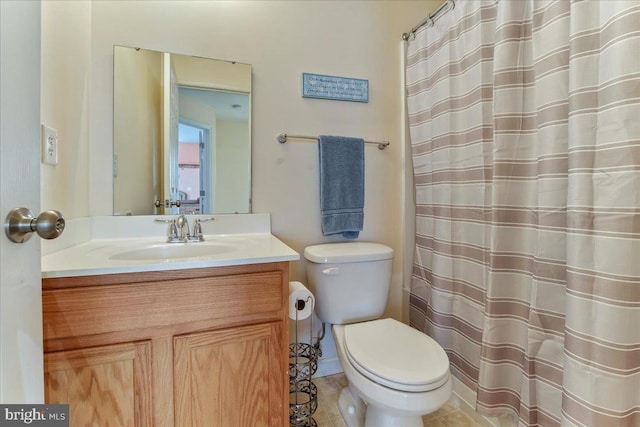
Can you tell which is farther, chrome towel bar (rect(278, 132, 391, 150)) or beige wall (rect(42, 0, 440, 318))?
chrome towel bar (rect(278, 132, 391, 150))

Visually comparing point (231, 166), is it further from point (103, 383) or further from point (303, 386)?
point (303, 386)

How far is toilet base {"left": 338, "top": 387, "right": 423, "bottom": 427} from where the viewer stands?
1.07 meters

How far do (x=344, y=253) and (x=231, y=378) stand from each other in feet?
2.24

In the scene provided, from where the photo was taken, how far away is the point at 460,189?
4.36 feet

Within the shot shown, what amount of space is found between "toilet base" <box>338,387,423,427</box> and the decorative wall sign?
1438 mm

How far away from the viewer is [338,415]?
4.43ft

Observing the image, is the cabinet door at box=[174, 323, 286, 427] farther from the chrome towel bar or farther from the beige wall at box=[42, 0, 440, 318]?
the chrome towel bar

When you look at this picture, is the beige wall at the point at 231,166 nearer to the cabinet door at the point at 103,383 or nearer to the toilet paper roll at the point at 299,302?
the toilet paper roll at the point at 299,302

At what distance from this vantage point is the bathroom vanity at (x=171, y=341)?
0.79m

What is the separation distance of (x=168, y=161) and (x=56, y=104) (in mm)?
420

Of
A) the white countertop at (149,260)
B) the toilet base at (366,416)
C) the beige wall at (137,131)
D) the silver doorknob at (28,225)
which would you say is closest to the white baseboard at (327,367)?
the toilet base at (366,416)

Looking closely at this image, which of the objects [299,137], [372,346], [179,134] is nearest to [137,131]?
[179,134]

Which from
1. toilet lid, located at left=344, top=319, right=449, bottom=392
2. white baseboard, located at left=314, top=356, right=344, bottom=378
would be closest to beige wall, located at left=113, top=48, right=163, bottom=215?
toilet lid, located at left=344, top=319, right=449, bottom=392

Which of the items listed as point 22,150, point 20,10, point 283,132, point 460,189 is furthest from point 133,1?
point 460,189
